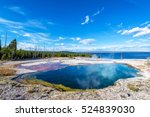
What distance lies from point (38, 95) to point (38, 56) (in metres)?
80.3

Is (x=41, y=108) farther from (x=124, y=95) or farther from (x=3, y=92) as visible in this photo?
(x=124, y=95)

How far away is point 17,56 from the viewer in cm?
7544

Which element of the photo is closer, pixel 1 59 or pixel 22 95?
pixel 22 95

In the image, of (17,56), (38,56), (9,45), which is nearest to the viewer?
(17,56)

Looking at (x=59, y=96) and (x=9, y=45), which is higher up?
(x=9, y=45)

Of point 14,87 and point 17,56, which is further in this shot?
point 17,56

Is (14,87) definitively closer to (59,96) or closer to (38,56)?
(59,96)

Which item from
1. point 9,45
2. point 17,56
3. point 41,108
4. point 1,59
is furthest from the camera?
point 9,45

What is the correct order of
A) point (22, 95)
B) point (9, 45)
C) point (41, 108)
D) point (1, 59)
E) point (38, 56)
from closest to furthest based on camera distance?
point (41, 108), point (22, 95), point (1, 59), point (9, 45), point (38, 56)

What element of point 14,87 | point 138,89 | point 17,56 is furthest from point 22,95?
point 17,56

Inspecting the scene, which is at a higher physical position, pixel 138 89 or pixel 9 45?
pixel 9 45

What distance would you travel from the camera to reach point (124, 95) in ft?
71.0

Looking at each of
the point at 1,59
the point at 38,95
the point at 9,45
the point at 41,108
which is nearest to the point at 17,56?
the point at 1,59

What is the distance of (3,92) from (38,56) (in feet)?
259
